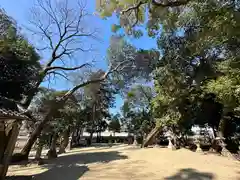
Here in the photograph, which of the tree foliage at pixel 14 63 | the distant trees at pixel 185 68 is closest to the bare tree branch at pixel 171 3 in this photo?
the distant trees at pixel 185 68

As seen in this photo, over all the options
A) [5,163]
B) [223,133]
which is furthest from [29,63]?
[223,133]

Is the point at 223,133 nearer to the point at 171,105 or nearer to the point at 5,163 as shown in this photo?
the point at 171,105

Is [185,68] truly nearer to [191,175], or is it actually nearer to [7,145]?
[191,175]

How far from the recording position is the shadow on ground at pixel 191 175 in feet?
23.3

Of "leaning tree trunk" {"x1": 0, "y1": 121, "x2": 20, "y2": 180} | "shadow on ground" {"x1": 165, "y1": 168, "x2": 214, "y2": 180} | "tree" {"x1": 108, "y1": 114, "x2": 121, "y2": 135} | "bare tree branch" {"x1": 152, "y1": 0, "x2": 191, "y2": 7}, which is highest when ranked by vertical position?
"tree" {"x1": 108, "y1": 114, "x2": 121, "y2": 135}

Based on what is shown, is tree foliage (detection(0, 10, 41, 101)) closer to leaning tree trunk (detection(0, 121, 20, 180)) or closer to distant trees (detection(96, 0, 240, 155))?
leaning tree trunk (detection(0, 121, 20, 180))

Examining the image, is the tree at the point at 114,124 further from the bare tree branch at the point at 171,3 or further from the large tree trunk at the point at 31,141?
the bare tree branch at the point at 171,3

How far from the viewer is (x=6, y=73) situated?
10.9 meters

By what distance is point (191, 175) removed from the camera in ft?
24.2

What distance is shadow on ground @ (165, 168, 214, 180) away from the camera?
710cm

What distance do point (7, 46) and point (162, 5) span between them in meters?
8.12

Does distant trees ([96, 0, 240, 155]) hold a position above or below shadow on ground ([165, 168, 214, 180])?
above

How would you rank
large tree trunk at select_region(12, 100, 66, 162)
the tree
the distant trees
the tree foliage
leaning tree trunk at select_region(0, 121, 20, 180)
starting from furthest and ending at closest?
the tree
large tree trunk at select_region(12, 100, 66, 162)
the tree foliage
the distant trees
leaning tree trunk at select_region(0, 121, 20, 180)

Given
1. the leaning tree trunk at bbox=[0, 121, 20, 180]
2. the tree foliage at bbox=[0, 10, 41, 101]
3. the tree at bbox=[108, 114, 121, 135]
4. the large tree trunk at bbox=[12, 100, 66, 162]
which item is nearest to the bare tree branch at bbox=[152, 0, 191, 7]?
the leaning tree trunk at bbox=[0, 121, 20, 180]
